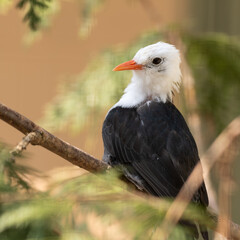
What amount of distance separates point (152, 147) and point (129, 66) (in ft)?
1.58

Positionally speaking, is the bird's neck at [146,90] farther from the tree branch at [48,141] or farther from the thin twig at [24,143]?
the thin twig at [24,143]

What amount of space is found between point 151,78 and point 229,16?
139 inches

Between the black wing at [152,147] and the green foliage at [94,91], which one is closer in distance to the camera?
the black wing at [152,147]

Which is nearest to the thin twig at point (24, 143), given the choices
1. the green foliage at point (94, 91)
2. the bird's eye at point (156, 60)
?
the green foliage at point (94, 91)

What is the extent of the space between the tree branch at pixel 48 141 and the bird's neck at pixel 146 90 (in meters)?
0.91

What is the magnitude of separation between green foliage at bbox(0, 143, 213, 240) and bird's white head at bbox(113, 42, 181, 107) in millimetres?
1567

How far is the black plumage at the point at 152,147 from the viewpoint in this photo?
2281 millimetres

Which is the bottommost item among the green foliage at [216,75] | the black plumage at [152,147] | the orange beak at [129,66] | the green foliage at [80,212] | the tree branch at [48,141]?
the green foliage at [80,212]

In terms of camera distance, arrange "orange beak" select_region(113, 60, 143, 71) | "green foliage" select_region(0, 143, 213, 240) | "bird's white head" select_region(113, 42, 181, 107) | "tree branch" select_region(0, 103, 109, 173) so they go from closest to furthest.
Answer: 1. "green foliage" select_region(0, 143, 213, 240)
2. "tree branch" select_region(0, 103, 109, 173)
3. "orange beak" select_region(113, 60, 143, 71)
4. "bird's white head" select_region(113, 42, 181, 107)

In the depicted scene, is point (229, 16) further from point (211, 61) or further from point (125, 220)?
point (125, 220)

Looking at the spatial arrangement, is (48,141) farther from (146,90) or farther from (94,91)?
(146,90)

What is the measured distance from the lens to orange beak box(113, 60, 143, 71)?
2556 mm

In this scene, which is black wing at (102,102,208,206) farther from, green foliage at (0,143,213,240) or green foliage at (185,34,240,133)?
green foliage at (0,143,213,240)

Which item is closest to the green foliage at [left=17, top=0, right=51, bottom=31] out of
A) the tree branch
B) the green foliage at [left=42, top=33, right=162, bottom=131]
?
the tree branch
